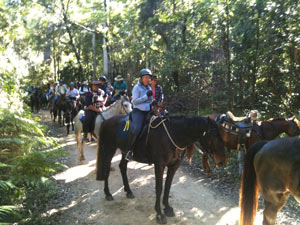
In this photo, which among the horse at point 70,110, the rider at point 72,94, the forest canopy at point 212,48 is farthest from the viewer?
the rider at point 72,94

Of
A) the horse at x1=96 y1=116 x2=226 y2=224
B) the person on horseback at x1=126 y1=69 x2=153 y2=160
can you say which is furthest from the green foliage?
the person on horseback at x1=126 y1=69 x2=153 y2=160

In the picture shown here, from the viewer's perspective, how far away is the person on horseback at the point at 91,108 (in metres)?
7.78

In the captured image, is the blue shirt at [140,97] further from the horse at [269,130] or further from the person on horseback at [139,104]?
the horse at [269,130]

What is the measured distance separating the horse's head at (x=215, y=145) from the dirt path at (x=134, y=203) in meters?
1.30

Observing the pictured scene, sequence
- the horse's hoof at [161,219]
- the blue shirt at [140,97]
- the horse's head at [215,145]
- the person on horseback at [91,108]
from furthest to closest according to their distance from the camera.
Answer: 1. the person on horseback at [91,108]
2. the blue shirt at [140,97]
3. the horse's hoof at [161,219]
4. the horse's head at [215,145]

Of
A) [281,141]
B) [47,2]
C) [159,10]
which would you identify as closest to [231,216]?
[281,141]

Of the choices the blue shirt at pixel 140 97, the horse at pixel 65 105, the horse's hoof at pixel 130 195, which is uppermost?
the blue shirt at pixel 140 97

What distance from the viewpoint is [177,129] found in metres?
4.71

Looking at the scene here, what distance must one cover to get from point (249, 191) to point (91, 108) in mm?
5523

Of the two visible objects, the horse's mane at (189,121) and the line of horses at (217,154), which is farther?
the horse's mane at (189,121)

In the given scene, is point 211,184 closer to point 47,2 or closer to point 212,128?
point 212,128

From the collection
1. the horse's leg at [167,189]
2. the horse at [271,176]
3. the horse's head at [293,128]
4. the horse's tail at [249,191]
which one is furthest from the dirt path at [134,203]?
the horse's head at [293,128]

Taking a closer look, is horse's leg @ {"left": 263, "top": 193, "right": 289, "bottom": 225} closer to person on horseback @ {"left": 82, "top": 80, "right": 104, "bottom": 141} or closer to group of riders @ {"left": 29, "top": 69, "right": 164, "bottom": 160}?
group of riders @ {"left": 29, "top": 69, "right": 164, "bottom": 160}

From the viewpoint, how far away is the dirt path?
188 inches
